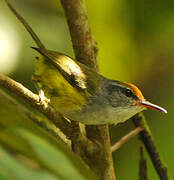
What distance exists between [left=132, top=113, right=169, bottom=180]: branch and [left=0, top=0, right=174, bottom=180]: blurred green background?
0.19 m

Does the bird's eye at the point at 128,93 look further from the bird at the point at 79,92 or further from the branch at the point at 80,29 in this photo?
the branch at the point at 80,29

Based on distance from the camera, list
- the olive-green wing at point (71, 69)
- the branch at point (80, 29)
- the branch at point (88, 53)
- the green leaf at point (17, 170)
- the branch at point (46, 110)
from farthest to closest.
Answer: the olive-green wing at point (71, 69)
the branch at point (80, 29)
the branch at point (88, 53)
the branch at point (46, 110)
the green leaf at point (17, 170)

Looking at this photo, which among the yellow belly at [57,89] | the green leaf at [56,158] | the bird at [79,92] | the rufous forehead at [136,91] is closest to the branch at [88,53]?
the bird at [79,92]

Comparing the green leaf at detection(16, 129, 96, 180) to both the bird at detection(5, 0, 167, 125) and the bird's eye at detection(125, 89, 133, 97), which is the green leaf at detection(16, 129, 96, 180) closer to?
the bird at detection(5, 0, 167, 125)

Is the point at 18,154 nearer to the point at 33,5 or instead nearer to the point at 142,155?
the point at 142,155

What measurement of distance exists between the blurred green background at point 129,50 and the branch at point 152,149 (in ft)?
0.63

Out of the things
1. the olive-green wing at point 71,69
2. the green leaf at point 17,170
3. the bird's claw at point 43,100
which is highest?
the olive-green wing at point 71,69

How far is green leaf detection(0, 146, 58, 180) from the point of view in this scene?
0.65m

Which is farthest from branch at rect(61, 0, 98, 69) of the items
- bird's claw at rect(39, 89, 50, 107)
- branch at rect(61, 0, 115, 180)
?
bird's claw at rect(39, 89, 50, 107)

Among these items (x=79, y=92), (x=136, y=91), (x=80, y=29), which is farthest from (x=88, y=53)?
(x=136, y=91)

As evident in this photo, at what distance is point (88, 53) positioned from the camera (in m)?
2.99

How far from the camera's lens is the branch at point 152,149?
102 inches

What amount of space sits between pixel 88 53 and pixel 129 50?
0.46m

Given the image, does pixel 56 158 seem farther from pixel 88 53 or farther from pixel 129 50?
pixel 129 50
